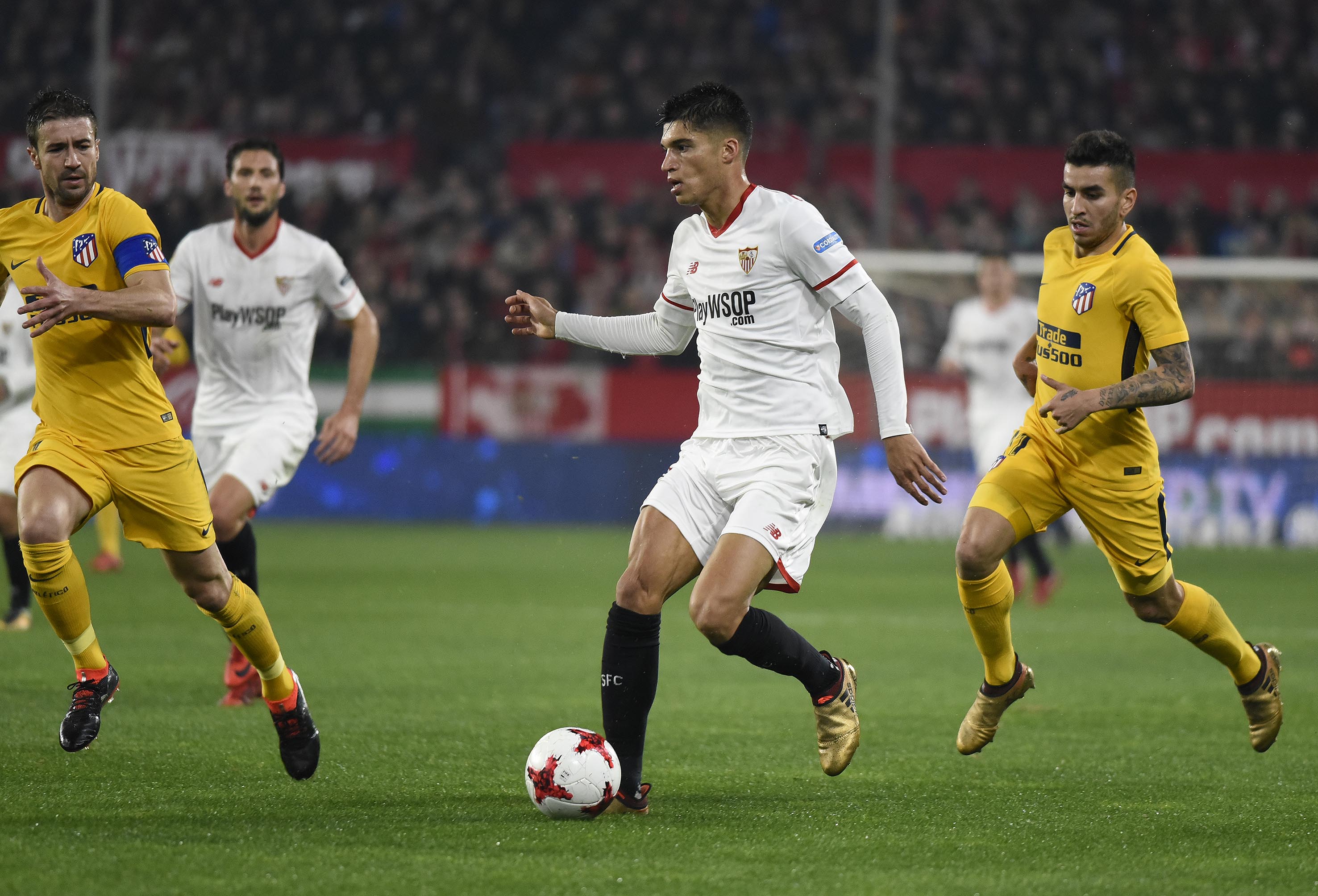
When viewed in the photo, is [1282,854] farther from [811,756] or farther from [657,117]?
[657,117]

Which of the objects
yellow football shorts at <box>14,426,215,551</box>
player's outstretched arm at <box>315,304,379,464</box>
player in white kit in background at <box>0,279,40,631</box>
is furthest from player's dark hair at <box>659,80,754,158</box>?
player in white kit in background at <box>0,279,40,631</box>

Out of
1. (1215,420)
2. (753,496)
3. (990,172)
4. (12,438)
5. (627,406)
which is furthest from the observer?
(990,172)

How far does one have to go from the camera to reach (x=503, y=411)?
1805 centimetres

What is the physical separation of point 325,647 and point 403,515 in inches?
363

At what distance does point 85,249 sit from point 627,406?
41.7 ft

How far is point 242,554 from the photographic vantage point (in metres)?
7.24

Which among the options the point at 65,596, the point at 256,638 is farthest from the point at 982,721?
the point at 65,596

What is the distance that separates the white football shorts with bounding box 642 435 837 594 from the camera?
16.6 feet

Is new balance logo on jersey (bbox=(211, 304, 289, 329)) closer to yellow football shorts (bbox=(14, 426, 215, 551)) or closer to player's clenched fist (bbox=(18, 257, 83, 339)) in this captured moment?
yellow football shorts (bbox=(14, 426, 215, 551))

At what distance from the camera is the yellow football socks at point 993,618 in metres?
5.73

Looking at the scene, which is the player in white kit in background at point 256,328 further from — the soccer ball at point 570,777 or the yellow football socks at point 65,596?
the soccer ball at point 570,777

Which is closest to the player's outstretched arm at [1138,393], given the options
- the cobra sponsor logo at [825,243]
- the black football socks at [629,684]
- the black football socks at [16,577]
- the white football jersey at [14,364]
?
the cobra sponsor logo at [825,243]

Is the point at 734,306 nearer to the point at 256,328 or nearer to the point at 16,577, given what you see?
the point at 256,328

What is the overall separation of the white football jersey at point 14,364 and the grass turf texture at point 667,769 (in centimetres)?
142
